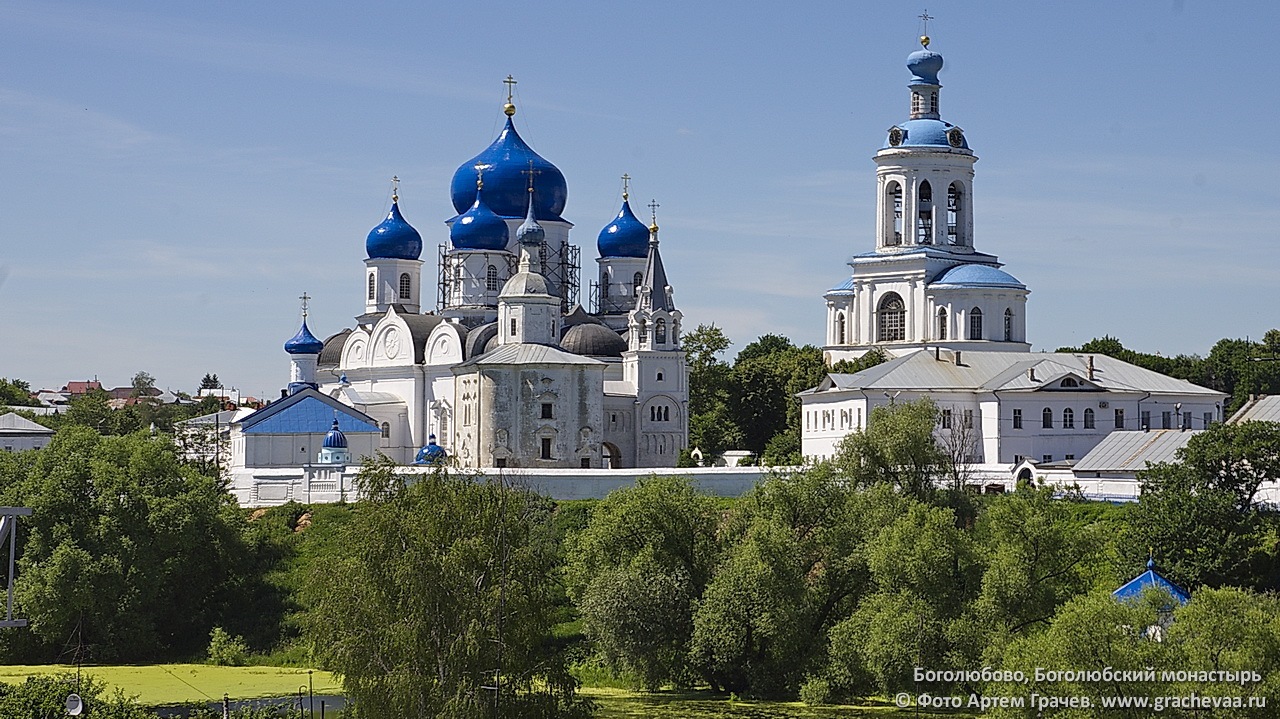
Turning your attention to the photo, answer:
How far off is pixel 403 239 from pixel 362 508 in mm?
34213

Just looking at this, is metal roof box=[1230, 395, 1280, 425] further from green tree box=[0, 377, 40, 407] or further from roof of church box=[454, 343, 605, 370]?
green tree box=[0, 377, 40, 407]

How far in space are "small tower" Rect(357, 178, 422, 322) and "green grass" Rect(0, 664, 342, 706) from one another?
2433cm

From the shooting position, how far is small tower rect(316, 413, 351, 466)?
4556 centimetres

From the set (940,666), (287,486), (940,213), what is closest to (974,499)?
(940,666)

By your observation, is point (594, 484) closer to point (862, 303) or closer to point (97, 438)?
point (97, 438)

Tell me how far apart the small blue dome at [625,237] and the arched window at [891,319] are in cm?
842

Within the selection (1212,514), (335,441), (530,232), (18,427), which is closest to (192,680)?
(335,441)

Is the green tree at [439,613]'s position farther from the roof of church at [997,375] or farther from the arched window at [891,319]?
the arched window at [891,319]

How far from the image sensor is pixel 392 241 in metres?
57.7

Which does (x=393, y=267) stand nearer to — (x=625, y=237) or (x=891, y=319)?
(x=625, y=237)

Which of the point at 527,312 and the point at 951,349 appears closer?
the point at 527,312

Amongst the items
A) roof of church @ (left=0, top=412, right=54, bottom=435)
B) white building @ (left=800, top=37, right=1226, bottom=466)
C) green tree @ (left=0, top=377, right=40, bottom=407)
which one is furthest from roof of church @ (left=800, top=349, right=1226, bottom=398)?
green tree @ (left=0, top=377, right=40, bottom=407)

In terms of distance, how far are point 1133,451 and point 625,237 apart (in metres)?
21.7

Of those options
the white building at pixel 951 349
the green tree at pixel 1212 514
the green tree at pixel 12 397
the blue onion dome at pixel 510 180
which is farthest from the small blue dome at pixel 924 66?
the green tree at pixel 12 397
